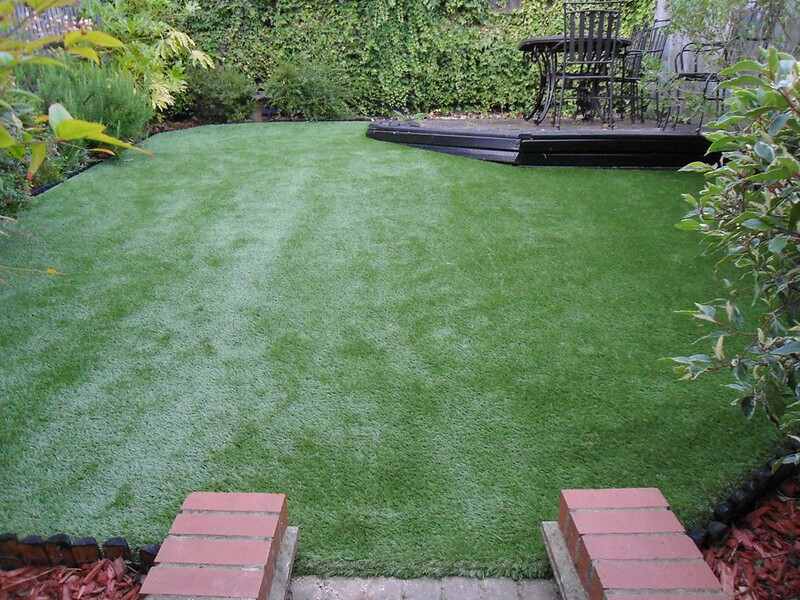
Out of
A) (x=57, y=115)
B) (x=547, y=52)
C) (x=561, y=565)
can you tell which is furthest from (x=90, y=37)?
(x=547, y=52)

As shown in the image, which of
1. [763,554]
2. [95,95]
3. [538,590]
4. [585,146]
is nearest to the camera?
[538,590]

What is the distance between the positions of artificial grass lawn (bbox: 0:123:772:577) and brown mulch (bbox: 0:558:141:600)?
127 millimetres

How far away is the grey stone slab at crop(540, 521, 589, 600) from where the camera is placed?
1.47 meters

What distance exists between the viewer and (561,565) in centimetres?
154

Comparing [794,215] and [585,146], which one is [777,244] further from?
[585,146]

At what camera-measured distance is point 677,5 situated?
A: 16.7 ft

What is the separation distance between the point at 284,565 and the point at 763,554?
1.41m

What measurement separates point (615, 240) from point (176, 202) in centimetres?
340

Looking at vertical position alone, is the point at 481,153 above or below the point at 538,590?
above

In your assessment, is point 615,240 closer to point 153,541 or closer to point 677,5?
point 677,5

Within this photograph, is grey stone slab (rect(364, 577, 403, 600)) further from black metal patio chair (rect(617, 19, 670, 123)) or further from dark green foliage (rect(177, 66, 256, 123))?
dark green foliage (rect(177, 66, 256, 123))

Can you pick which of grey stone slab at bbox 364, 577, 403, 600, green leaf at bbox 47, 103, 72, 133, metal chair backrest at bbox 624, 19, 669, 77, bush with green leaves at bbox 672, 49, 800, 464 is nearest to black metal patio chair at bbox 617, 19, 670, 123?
metal chair backrest at bbox 624, 19, 669, 77


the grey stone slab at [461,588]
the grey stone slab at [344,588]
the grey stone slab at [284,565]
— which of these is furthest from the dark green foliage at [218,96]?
the grey stone slab at [461,588]

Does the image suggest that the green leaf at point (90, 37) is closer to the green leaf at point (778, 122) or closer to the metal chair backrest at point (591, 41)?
the green leaf at point (778, 122)
